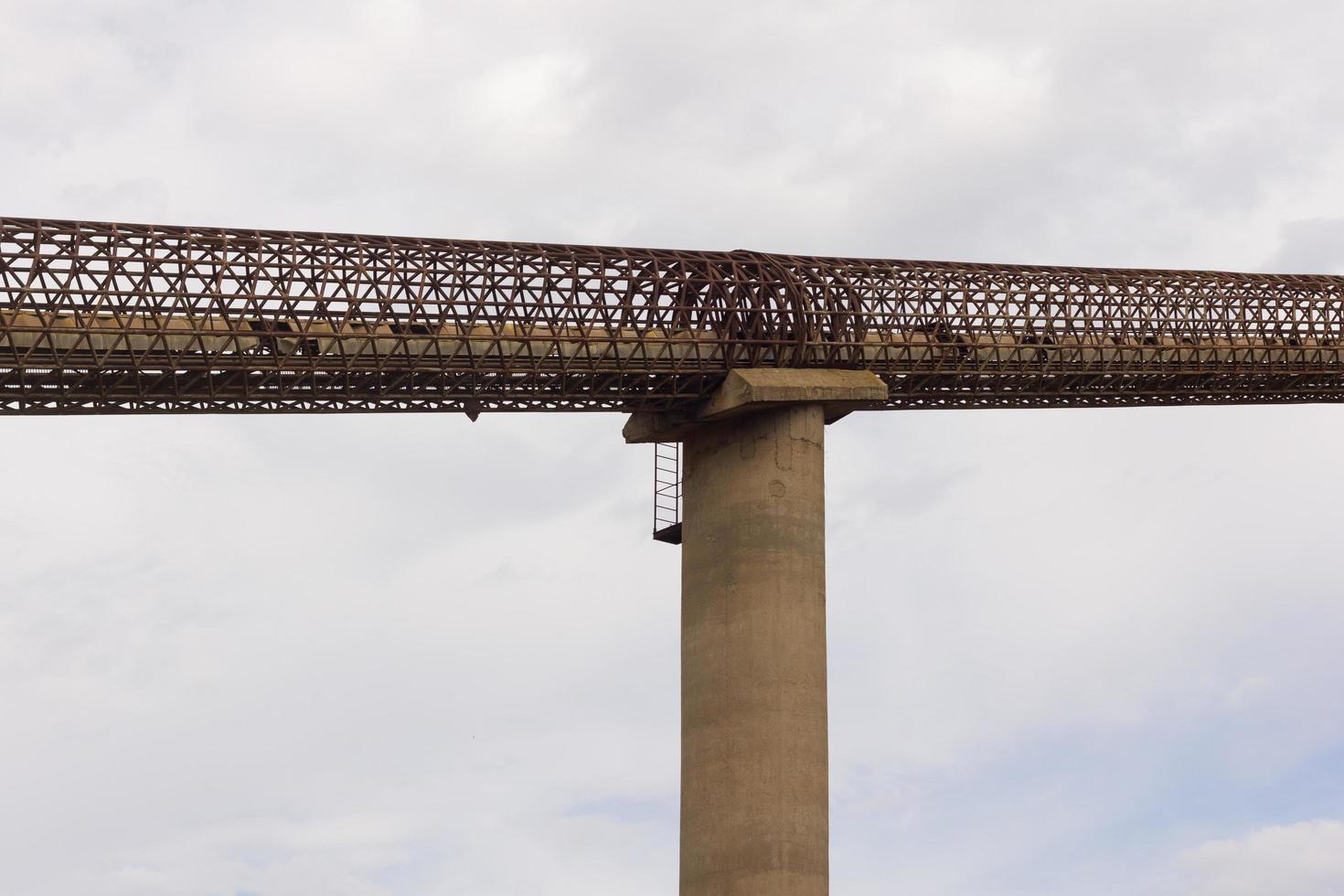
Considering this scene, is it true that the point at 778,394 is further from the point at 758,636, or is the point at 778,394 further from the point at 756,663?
the point at 756,663

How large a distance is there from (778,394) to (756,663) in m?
7.50

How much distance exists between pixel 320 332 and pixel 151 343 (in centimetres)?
436

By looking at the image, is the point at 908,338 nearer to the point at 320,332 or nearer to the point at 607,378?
the point at 607,378

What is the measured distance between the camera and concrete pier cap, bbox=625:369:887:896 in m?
63.8

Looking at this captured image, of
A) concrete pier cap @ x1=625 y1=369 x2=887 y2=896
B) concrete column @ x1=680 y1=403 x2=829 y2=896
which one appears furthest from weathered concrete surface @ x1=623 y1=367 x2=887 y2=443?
concrete column @ x1=680 y1=403 x2=829 y2=896

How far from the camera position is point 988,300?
6944 cm

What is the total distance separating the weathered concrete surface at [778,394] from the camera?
213 feet

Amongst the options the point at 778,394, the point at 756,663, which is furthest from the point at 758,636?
the point at 778,394

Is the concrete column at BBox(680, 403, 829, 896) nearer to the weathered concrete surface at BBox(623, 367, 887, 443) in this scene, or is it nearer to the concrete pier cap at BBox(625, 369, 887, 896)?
the concrete pier cap at BBox(625, 369, 887, 896)

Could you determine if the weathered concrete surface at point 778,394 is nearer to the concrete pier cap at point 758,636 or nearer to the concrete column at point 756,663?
the concrete pier cap at point 758,636

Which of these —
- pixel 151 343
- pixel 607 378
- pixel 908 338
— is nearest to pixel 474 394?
pixel 607 378

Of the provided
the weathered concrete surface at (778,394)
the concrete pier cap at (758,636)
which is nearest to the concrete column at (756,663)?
the concrete pier cap at (758,636)

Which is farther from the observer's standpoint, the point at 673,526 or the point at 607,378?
the point at 673,526

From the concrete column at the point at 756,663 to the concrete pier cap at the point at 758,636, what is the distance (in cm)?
3
